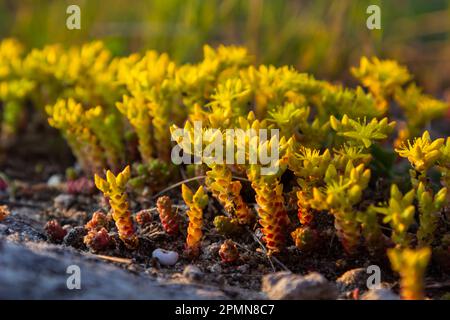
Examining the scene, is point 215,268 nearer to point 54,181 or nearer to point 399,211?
point 399,211

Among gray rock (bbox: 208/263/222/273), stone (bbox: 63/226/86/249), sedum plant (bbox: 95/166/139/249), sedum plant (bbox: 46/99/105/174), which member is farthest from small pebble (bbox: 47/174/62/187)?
gray rock (bbox: 208/263/222/273)

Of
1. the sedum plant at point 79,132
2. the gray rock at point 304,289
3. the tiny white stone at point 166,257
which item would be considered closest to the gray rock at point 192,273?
the tiny white stone at point 166,257

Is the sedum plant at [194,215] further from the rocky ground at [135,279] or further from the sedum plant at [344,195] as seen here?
the sedum plant at [344,195]

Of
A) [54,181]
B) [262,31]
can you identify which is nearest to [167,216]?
[54,181]

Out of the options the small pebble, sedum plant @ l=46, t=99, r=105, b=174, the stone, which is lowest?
the stone

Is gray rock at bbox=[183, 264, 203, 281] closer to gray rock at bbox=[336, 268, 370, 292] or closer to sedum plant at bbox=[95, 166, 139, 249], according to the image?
sedum plant at bbox=[95, 166, 139, 249]
